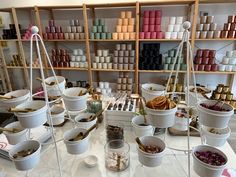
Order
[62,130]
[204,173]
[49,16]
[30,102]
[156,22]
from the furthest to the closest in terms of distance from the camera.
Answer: [49,16]
[156,22]
[62,130]
[30,102]
[204,173]

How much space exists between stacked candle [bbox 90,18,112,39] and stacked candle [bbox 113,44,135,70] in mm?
206

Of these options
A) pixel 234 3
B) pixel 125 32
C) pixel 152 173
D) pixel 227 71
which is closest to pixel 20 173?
pixel 152 173

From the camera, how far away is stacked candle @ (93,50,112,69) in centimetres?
248

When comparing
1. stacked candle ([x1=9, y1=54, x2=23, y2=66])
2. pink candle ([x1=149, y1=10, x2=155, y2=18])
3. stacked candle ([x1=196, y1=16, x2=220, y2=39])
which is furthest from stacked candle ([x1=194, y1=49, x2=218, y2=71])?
stacked candle ([x1=9, y1=54, x2=23, y2=66])

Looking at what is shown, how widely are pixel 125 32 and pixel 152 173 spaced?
184 centimetres

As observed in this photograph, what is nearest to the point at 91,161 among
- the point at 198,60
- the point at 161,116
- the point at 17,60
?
the point at 161,116

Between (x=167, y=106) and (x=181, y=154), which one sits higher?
(x=167, y=106)

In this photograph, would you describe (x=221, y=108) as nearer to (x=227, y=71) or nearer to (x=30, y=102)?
(x=30, y=102)

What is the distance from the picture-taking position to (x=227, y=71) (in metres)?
2.25

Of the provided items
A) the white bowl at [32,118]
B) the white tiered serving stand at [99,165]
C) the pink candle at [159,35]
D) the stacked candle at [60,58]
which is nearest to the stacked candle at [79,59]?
the stacked candle at [60,58]

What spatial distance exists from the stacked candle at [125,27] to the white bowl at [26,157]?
1.83 metres

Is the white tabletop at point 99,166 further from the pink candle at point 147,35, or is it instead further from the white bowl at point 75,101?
the pink candle at point 147,35

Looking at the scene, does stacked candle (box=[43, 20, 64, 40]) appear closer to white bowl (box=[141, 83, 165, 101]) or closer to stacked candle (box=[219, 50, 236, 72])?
white bowl (box=[141, 83, 165, 101])

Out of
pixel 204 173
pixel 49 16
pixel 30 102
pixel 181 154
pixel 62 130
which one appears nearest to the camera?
pixel 204 173
